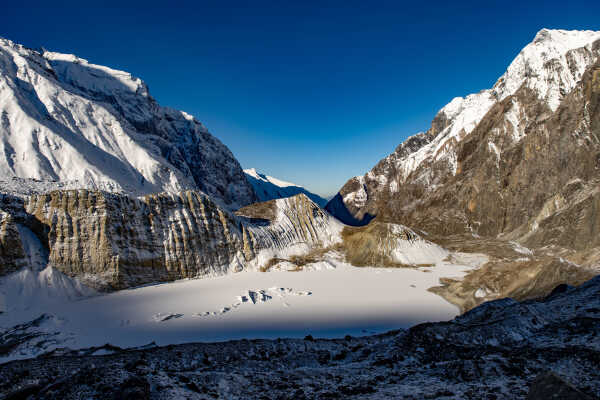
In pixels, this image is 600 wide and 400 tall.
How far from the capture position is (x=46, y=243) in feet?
85.9

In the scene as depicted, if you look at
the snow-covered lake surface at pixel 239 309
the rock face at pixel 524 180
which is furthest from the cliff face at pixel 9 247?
the rock face at pixel 524 180

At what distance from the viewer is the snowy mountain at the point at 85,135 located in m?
51.3

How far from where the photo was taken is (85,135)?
217 feet

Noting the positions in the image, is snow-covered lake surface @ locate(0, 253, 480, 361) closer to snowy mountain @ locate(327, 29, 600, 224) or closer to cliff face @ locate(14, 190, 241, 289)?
cliff face @ locate(14, 190, 241, 289)

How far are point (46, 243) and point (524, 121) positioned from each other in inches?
2998

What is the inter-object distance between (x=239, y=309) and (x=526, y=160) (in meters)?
56.8

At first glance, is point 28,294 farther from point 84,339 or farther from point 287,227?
point 287,227

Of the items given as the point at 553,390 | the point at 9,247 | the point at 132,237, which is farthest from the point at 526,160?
the point at 9,247

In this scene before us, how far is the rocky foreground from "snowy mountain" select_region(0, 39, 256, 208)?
113 ft

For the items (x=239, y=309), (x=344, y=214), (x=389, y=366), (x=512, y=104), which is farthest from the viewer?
(x=344, y=214)

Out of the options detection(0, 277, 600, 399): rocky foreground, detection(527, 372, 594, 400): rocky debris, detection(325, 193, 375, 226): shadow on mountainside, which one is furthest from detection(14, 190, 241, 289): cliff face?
detection(325, 193, 375, 226): shadow on mountainside

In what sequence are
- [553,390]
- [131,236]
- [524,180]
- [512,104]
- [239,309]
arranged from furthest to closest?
[512,104] < [524,180] < [131,236] < [239,309] < [553,390]

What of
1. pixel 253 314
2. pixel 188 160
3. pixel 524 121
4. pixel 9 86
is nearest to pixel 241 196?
pixel 188 160

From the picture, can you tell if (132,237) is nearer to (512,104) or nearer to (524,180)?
(524,180)
